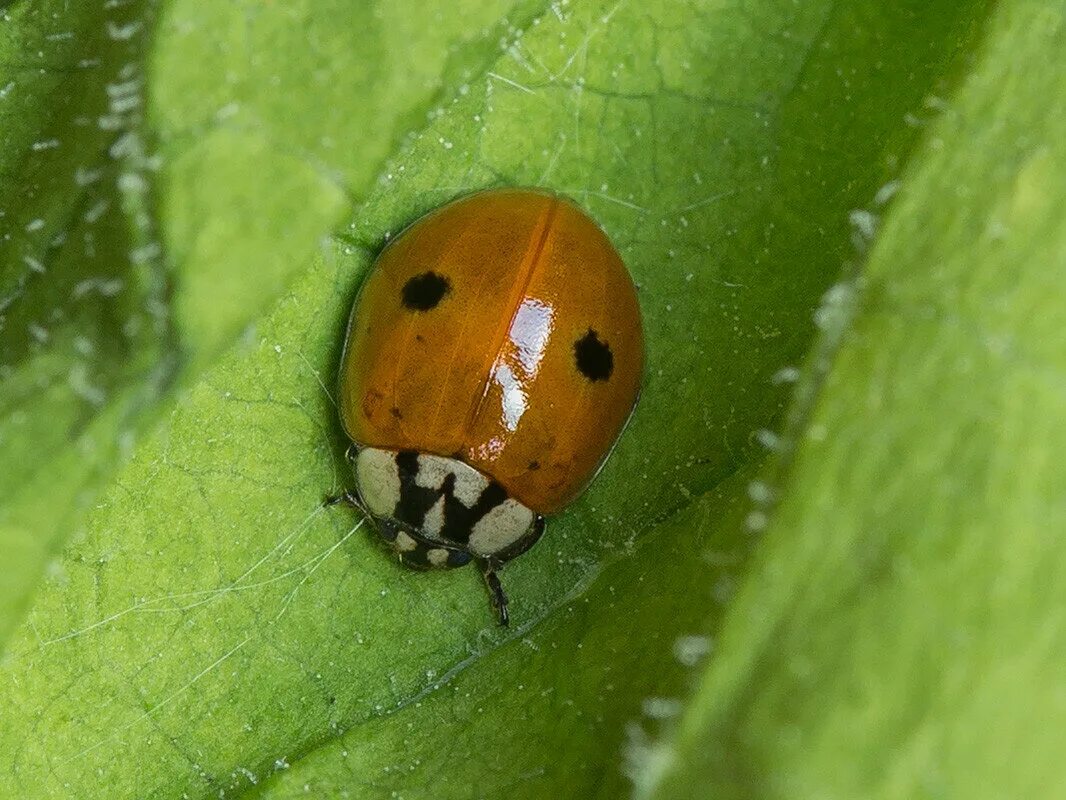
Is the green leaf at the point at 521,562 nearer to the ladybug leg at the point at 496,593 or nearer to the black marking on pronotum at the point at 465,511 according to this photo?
the ladybug leg at the point at 496,593

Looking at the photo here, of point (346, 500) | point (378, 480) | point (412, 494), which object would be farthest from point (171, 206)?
point (412, 494)

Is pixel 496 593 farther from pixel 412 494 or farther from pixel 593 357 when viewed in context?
pixel 412 494

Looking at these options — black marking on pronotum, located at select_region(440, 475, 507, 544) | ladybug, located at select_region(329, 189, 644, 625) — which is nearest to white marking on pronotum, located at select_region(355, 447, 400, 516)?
ladybug, located at select_region(329, 189, 644, 625)

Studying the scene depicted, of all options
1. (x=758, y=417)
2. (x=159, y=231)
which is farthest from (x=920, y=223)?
(x=159, y=231)

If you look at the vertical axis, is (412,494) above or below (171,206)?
below

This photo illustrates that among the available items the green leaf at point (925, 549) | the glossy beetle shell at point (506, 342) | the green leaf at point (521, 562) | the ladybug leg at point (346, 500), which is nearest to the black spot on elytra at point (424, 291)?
the glossy beetle shell at point (506, 342)
